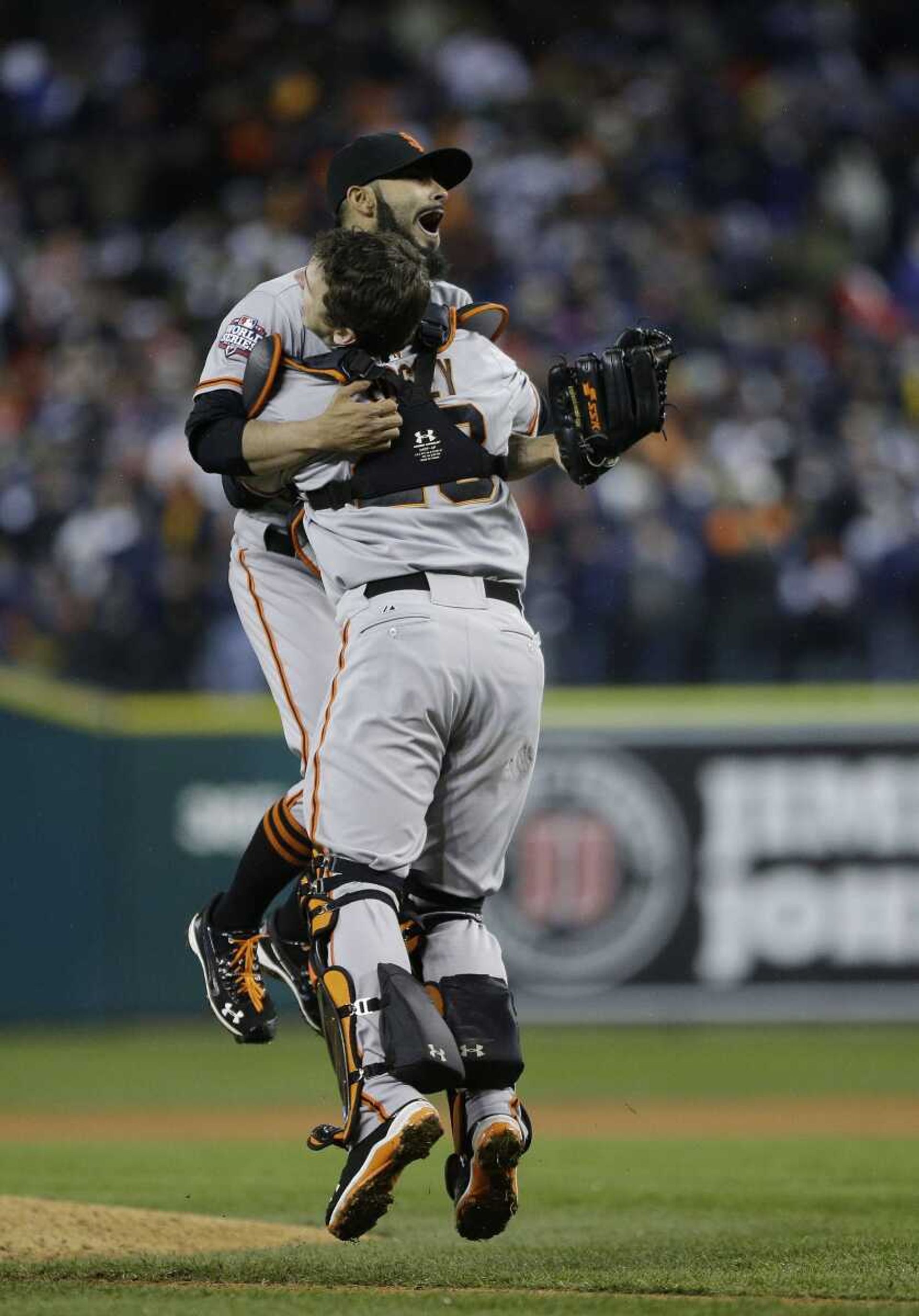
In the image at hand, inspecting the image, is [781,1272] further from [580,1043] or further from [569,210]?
[569,210]

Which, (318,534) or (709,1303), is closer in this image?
(709,1303)

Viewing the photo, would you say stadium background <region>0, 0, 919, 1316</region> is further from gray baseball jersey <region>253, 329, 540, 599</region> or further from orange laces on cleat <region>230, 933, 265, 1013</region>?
gray baseball jersey <region>253, 329, 540, 599</region>

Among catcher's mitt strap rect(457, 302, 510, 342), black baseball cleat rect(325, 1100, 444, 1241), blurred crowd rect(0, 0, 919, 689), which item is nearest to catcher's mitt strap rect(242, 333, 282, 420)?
catcher's mitt strap rect(457, 302, 510, 342)

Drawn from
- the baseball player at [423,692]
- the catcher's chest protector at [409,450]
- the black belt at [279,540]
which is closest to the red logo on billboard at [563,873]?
the black belt at [279,540]

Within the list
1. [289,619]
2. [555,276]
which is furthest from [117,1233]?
[555,276]

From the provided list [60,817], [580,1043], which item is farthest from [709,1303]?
[60,817]
